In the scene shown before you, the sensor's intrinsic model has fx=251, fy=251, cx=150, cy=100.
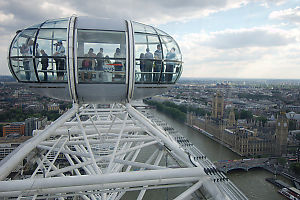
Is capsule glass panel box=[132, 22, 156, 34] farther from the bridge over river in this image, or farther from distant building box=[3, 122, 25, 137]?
distant building box=[3, 122, 25, 137]

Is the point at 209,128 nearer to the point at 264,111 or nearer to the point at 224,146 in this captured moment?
the point at 224,146

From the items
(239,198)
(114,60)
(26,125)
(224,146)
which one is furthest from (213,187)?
(26,125)

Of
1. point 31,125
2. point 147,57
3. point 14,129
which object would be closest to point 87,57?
point 147,57

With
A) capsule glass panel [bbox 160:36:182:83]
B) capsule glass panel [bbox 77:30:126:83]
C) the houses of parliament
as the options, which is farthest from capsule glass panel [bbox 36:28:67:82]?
the houses of parliament

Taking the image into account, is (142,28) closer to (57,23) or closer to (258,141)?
(57,23)

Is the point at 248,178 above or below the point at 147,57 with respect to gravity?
below

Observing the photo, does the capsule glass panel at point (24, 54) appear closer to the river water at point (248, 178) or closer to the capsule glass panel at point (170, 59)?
the capsule glass panel at point (170, 59)
